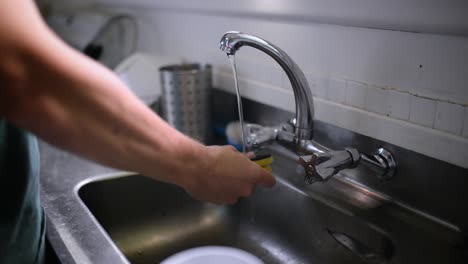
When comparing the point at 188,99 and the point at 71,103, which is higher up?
the point at 71,103

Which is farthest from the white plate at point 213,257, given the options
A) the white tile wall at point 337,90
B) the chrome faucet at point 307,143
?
the white tile wall at point 337,90

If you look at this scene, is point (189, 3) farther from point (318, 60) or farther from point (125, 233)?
point (125, 233)

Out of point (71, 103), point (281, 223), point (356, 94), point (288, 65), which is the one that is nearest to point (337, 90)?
point (356, 94)

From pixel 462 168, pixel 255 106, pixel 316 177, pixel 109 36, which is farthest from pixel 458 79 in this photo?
pixel 109 36

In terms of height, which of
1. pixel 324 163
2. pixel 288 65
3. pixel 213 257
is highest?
pixel 288 65

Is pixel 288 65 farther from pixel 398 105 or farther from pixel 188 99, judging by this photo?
pixel 188 99

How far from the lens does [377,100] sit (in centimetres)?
75

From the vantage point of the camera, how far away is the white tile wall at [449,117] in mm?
636

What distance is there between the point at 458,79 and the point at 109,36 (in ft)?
4.60

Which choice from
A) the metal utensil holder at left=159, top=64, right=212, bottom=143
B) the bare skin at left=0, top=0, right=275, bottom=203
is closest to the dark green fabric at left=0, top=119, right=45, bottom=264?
the bare skin at left=0, top=0, right=275, bottom=203

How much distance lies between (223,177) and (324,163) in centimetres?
20

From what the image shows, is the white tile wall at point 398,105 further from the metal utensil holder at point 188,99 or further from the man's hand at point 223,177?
the metal utensil holder at point 188,99

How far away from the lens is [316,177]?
70 cm

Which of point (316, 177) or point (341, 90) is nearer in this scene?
point (316, 177)
